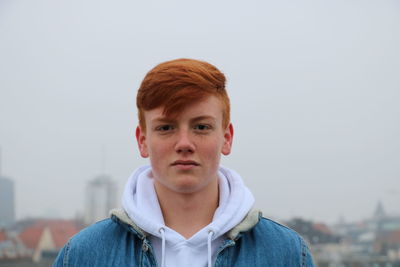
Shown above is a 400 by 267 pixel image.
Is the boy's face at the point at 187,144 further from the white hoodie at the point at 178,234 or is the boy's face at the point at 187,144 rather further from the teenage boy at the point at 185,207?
the white hoodie at the point at 178,234

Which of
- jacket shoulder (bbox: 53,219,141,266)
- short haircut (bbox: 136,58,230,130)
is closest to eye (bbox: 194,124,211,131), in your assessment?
short haircut (bbox: 136,58,230,130)

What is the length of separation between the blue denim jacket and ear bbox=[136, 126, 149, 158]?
0.93 ft

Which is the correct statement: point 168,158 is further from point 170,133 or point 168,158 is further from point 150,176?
point 150,176

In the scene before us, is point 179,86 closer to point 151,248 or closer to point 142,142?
point 142,142

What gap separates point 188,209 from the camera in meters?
3.06

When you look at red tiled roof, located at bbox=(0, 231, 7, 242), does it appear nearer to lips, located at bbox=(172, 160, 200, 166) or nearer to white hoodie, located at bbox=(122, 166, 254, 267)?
white hoodie, located at bbox=(122, 166, 254, 267)

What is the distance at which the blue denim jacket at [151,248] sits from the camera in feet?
9.71

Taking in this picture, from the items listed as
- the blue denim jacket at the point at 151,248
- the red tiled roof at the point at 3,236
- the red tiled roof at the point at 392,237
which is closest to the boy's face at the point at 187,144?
the blue denim jacket at the point at 151,248

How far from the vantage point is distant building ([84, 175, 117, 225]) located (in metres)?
153

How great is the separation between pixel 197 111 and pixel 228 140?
28cm

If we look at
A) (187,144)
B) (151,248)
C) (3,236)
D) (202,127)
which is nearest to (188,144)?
(187,144)

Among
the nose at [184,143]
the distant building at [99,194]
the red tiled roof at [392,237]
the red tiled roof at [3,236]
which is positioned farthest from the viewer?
the distant building at [99,194]

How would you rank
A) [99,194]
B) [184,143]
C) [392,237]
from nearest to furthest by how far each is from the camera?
1. [184,143]
2. [392,237]
3. [99,194]

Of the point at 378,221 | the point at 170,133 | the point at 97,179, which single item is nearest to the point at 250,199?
the point at 170,133
